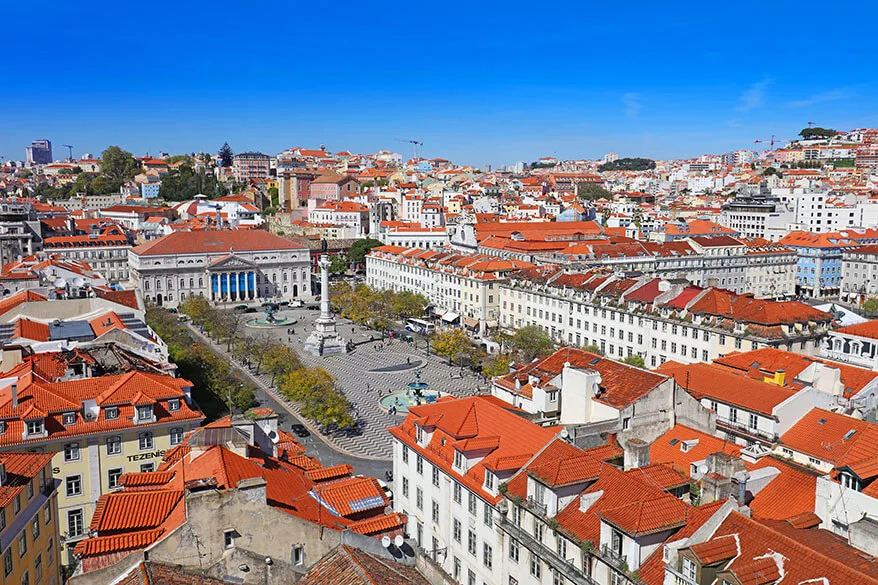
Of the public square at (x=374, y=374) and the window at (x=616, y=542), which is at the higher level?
the window at (x=616, y=542)

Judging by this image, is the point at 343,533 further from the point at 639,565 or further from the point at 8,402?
the point at 8,402

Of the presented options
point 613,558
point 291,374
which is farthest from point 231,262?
point 613,558

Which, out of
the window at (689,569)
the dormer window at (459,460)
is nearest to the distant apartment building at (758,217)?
the dormer window at (459,460)

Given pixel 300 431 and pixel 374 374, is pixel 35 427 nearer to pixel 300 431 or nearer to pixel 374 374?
pixel 300 431

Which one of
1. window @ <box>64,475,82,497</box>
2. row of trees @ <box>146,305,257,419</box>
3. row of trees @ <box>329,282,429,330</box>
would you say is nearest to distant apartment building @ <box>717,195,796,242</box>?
row of trees @ <box>329,282,429,330</box>

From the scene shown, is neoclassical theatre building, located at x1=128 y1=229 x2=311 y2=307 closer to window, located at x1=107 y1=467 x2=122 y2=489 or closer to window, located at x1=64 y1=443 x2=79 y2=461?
window, located at x1=107 y1=467 x2=122 y2=489

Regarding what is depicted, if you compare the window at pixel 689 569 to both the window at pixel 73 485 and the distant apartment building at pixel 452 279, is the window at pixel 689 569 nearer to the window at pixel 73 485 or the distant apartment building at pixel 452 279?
the window at pixel 73 485
